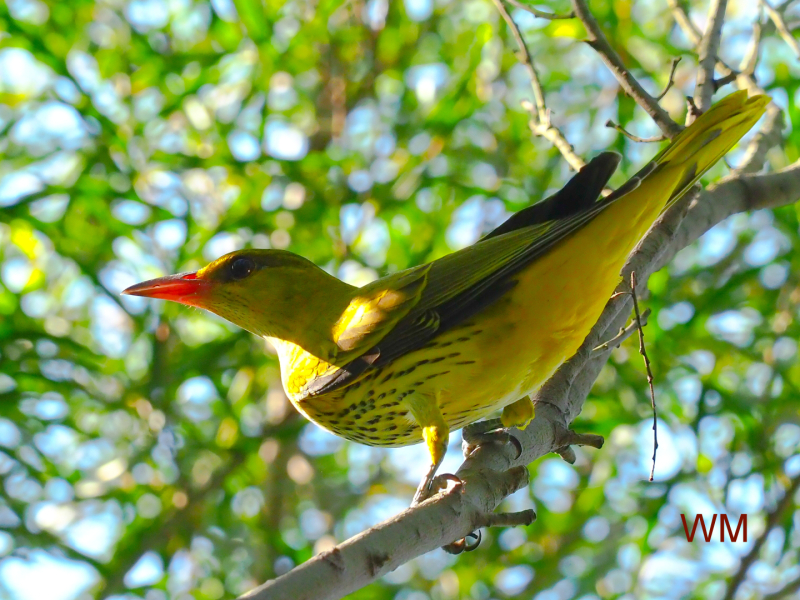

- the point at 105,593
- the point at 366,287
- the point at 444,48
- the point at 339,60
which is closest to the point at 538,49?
the point at 444,48

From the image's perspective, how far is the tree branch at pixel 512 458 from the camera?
1.67 meters

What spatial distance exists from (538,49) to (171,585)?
3.63 metres

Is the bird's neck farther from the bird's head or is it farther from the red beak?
the red beak

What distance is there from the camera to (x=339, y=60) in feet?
16.7

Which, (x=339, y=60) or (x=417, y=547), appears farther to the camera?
(x=339, y=60)

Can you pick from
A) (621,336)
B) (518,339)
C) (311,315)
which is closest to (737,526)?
(621,336)

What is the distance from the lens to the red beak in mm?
3451

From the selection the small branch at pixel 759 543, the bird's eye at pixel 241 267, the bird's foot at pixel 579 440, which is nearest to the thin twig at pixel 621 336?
the bird's foot at pixel 579 440

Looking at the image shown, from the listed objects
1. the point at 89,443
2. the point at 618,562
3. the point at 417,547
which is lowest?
the point at 417,547

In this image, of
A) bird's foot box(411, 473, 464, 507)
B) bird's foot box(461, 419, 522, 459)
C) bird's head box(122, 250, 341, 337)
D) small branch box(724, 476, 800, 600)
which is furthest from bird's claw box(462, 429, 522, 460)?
small branch box(724, 476, 800, 600)

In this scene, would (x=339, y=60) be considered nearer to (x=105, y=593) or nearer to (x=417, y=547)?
(x=105, y=593)

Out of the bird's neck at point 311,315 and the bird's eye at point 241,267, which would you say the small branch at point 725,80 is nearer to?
the bird's neck at point 311,315

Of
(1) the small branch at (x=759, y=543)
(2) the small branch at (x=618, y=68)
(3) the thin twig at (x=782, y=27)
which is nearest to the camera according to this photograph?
(2) the small branch at (x=618, y=68)

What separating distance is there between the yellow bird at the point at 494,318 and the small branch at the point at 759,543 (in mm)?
1436
